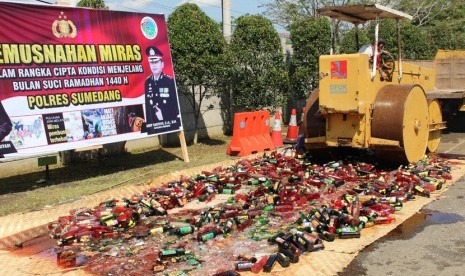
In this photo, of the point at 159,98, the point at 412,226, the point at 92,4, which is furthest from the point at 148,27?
the point at 412,226

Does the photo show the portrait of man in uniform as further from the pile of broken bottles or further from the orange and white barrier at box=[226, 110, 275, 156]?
the pile of broken bottles

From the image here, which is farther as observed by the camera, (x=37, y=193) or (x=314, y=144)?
(x=314, y=144)

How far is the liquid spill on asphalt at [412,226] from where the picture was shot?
5.08 meters

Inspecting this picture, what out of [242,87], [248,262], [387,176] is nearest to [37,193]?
[248,262]

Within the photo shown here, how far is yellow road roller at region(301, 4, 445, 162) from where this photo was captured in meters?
8.55

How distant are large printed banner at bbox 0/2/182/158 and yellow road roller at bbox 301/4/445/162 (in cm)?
337

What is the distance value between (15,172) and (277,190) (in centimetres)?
555

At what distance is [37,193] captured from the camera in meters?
8.38

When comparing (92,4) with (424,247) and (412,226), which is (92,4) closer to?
(412,226)

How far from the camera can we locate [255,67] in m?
14.7

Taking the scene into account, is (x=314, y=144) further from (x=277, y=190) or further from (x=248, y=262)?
(x=248, y=262)

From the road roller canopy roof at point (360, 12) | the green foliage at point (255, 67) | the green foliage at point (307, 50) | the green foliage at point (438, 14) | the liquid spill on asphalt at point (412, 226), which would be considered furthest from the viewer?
the green foliage at point (438, 14)

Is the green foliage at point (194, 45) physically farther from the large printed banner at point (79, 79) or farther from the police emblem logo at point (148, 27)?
the police emblem logo at point (148, 27)

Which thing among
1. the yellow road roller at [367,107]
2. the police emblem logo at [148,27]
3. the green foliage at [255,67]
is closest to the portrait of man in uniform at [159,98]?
the police emblem logo at [148,27]
